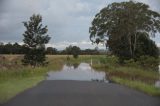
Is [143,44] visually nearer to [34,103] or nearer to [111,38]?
[111,38]

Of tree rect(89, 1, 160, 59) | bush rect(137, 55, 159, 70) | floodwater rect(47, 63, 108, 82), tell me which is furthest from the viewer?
tree rect(89, 1, 160, 59)

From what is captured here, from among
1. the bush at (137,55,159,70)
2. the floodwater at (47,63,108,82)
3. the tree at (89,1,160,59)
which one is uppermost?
the tree at (89,1,160,59)

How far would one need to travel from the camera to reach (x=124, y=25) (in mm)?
51469

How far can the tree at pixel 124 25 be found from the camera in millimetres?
50500

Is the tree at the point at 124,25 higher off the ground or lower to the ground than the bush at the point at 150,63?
higher

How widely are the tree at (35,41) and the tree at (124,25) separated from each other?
838 centimetres

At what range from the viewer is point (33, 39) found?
5131 centimetres

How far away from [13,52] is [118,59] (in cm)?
4277

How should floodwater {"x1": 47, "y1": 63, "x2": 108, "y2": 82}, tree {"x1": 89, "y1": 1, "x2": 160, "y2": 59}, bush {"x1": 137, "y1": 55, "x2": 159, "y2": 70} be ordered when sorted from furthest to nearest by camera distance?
tree {"x1": 89, "y1": 1, "x2": 160, "y2": 59} < bush {"x1": 137, "y1": 55, "x2": 159, "y2": 70} < floodwater {"x1": 47, "y1": 63, "x2": 108, "y2": 82}

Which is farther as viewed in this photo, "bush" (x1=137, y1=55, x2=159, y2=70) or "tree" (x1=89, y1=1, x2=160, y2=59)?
"tree" (x1=89, y1=1, x2=160, y2=59)

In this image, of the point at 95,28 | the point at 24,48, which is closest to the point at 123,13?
Result: the point at 95,28

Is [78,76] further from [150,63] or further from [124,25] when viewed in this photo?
[124,25]

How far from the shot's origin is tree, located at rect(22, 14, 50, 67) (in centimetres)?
5075

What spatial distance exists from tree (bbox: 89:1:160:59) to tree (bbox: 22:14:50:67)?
838 cm
